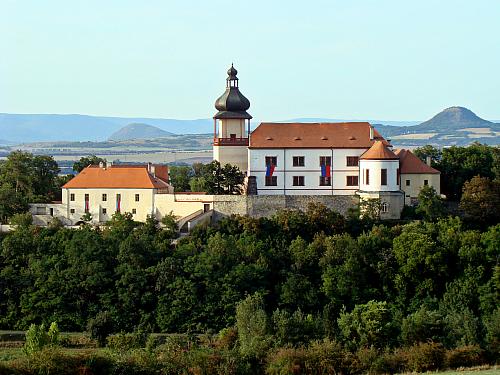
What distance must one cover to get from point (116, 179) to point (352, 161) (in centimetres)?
1236

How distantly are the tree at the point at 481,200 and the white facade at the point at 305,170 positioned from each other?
5.87 metres

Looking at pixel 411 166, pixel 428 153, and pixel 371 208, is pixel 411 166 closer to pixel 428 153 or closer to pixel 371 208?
pixel 371 208

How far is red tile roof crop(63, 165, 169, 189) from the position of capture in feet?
202

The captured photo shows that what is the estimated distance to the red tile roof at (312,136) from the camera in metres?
62.6

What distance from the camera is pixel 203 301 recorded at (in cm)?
5503

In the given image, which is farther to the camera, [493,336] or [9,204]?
[9,204]

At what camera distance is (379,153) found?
60188mm

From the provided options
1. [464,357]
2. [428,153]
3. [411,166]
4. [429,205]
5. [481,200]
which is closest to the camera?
[464,357]

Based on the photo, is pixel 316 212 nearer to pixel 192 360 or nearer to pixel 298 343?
pixel 298 343

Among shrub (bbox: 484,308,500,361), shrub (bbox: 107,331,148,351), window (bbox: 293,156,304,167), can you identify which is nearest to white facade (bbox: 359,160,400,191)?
window (bbox: 293,156,304,167)

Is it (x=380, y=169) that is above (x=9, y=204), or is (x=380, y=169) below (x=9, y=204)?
above

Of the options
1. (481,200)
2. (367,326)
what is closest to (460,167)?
(481,200)

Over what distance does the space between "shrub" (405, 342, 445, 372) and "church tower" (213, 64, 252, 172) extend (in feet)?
70.7

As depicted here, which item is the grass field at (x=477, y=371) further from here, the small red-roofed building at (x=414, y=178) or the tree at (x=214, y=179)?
the tree at (x=214, y=179)
